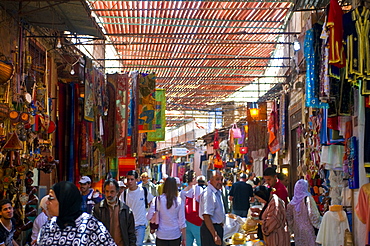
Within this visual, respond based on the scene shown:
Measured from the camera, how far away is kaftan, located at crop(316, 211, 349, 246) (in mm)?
7629

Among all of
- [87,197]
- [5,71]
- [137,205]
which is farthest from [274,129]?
[5,71]

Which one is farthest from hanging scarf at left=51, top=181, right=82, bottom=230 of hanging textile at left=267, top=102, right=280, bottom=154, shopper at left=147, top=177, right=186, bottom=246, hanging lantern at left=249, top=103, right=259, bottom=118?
hanging lantern at left=249, top=103, right=259, bottom=118

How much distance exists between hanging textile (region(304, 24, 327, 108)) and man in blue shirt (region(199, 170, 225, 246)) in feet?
5.19

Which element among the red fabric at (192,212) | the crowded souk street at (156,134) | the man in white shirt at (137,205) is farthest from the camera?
the red fabric at (192,212)

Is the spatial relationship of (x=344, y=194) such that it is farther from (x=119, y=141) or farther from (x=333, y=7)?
(x=119, y=141)

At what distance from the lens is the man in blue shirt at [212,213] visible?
7.36 m

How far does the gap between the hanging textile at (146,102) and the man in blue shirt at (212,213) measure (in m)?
6.00

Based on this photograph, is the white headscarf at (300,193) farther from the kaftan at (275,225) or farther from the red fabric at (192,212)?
the red fabric at (192,212)

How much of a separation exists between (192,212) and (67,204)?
16.7 feet

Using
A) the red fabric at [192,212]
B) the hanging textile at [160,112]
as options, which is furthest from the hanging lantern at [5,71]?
the hanging textile at [160,112]

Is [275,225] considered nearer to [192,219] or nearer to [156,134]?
[192,219]

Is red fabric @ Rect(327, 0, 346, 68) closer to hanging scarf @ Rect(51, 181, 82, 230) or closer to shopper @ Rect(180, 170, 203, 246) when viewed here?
hanging scarf @ Rect(51, 181, 82, 230)

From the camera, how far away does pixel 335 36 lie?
6.11m

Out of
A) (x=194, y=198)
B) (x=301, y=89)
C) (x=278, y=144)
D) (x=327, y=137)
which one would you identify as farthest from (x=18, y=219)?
(x=278, y=144)
